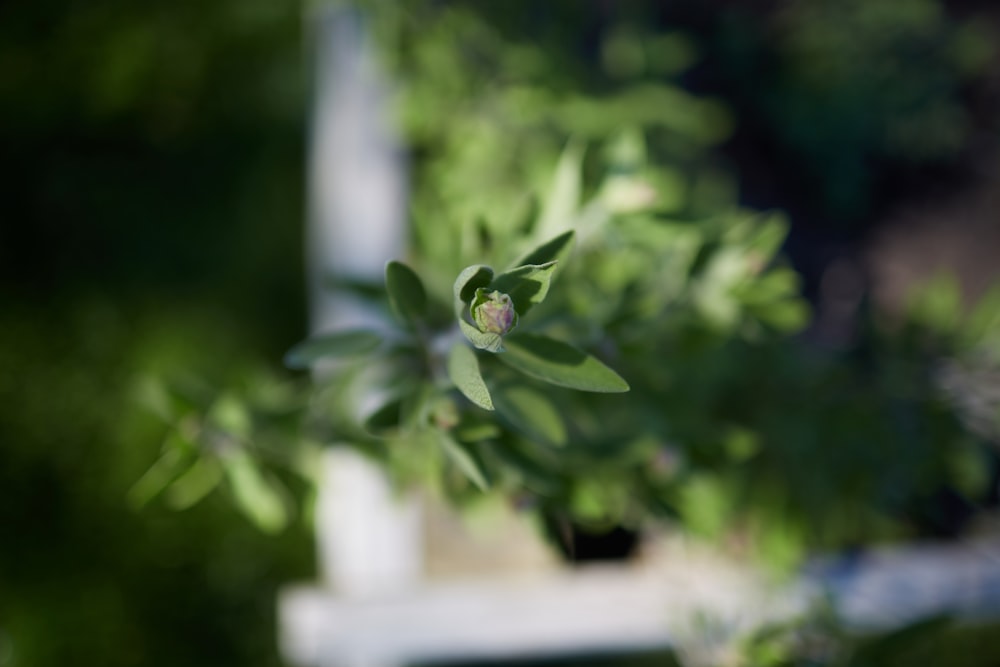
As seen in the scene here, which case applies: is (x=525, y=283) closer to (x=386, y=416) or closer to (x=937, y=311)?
(x=386, y=416)

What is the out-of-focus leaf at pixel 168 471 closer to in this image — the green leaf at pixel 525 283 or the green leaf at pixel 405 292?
the green leaf at pixel 405 292

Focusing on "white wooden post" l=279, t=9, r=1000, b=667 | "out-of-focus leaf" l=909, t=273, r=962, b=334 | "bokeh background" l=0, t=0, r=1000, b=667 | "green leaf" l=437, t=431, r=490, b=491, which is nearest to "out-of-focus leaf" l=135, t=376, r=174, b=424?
"green leaf" l=437, t=431, r=490, b=491

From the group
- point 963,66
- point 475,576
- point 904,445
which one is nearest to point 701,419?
point 904,445

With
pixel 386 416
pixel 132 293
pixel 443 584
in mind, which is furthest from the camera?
pixel 132 293

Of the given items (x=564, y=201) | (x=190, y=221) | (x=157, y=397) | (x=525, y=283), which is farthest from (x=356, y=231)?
(x=525, y=283)

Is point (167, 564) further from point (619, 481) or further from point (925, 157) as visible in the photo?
point (925, 157)
